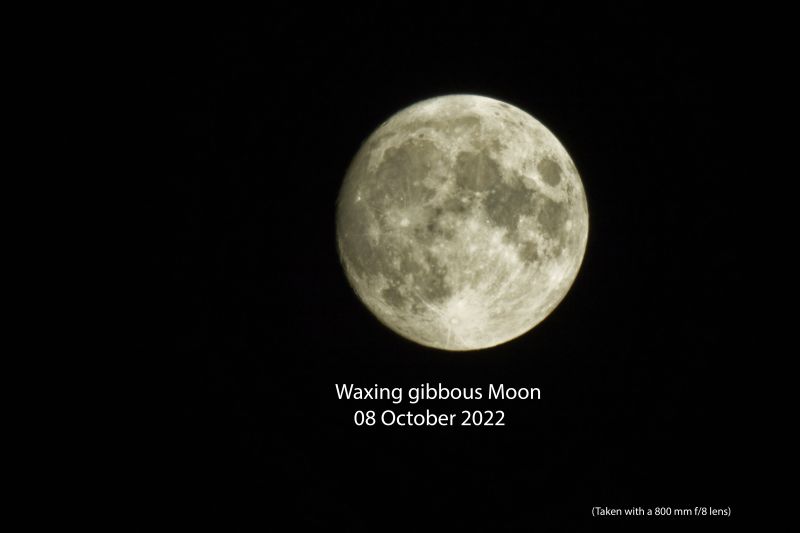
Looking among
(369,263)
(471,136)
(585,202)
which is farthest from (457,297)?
(585,202)

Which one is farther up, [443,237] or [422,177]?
[422,177]

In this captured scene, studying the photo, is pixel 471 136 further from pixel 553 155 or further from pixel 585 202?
pixel 585 202

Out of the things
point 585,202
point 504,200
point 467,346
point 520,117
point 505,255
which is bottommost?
point 467,346

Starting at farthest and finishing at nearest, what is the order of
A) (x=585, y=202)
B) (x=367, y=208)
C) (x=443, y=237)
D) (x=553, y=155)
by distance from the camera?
(x=585, y=202)
(x=553, y=155)
(x=367, y=208)
(x=443, y=237)

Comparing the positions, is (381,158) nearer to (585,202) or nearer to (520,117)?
(520,117)

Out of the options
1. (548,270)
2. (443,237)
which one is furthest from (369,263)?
(548,270)

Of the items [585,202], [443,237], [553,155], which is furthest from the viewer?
[585,202]

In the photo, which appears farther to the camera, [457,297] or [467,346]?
[467,346]
